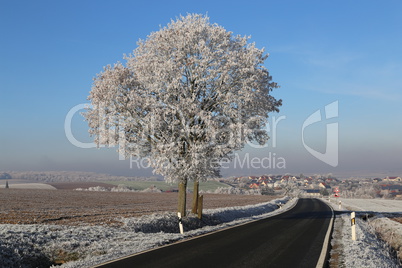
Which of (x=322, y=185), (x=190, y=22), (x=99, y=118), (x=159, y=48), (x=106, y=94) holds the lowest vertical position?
(x=322, y=185)

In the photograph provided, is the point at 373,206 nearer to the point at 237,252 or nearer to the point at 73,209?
the point at 73,209

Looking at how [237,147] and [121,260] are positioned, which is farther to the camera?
[237,147]

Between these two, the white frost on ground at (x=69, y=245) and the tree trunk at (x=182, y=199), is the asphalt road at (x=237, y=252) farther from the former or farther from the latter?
the tree trunk at (x=182, y=199)

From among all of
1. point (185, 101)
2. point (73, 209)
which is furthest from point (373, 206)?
point (185, 101)

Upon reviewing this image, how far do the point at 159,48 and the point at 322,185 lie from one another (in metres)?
180

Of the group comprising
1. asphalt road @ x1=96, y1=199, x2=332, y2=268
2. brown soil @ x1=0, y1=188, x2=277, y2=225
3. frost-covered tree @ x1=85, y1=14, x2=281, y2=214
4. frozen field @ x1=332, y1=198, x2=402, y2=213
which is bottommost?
frozen field @ x1=332, y1=198, x2=402, y2=213

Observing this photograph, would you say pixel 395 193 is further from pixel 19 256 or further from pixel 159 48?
pixel 19 256

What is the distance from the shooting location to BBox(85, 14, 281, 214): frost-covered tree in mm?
21344

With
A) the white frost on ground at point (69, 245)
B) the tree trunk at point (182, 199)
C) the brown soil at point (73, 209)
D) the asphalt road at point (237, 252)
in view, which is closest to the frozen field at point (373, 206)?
the brown soil at point (73, 209)

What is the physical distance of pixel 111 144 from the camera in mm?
23266

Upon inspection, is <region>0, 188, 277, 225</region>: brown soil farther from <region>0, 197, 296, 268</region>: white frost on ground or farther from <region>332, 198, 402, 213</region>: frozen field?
<region>332, 198, 402, 213</region>: frozen field

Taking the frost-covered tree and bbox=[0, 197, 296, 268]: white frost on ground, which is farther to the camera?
the frost-covered tree

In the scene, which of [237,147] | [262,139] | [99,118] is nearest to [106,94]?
[99,118]

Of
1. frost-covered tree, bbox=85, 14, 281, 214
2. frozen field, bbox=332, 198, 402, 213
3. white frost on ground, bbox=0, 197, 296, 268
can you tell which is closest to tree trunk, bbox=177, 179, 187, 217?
frost-covered tree, bbox=85, 14, 281, 214
